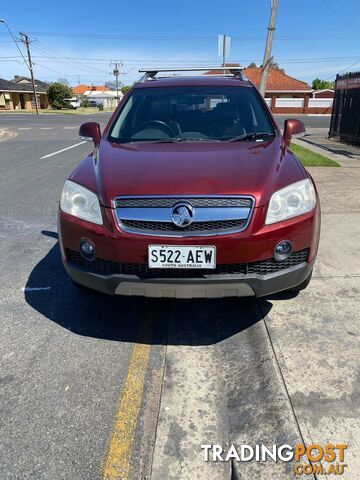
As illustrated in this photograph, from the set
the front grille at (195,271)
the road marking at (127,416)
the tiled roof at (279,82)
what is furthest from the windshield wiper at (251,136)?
the tiled roof at (279,82)

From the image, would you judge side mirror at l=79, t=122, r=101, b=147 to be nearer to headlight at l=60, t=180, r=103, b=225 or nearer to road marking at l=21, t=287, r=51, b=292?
headlight at l=60, t=180, r=103, b=225

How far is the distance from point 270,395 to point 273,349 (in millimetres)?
450

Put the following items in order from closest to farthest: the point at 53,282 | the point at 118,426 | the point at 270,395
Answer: the point at 118,426, the point at 270,395, the point at 53,282

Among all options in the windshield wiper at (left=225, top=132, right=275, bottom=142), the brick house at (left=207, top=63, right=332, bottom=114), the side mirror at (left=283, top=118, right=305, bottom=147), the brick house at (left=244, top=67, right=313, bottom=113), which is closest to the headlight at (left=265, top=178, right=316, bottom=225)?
the windshield wiper at (left=225, top=132, right=275, bottom=142)

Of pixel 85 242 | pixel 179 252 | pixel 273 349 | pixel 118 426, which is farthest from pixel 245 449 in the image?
pixel 85 242

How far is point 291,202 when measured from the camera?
104 inches

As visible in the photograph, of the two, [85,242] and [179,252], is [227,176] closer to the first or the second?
[179,252]

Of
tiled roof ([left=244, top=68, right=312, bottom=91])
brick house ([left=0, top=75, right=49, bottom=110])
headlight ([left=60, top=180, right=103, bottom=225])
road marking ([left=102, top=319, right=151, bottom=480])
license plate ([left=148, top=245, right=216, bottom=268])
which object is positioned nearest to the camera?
road marking ([left=102, top=319, right=151, bottom=480])

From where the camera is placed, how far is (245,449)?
2.04 meters

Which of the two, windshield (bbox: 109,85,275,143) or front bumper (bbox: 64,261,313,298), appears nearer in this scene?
front bumper (bbox: 64,261,313,298)

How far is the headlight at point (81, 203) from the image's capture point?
8.66ft

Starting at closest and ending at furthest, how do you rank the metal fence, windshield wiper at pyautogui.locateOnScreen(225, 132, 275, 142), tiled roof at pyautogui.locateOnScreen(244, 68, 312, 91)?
windshield wiper at pyautogui.locateOnScreen(225, 132, 275, 142) < the metal fence < tiled roof at pyautogui.locateOnScreen(244, 68, 312, 91)

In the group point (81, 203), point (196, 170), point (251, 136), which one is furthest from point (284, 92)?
point (81, 203)

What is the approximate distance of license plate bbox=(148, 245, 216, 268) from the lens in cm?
245
